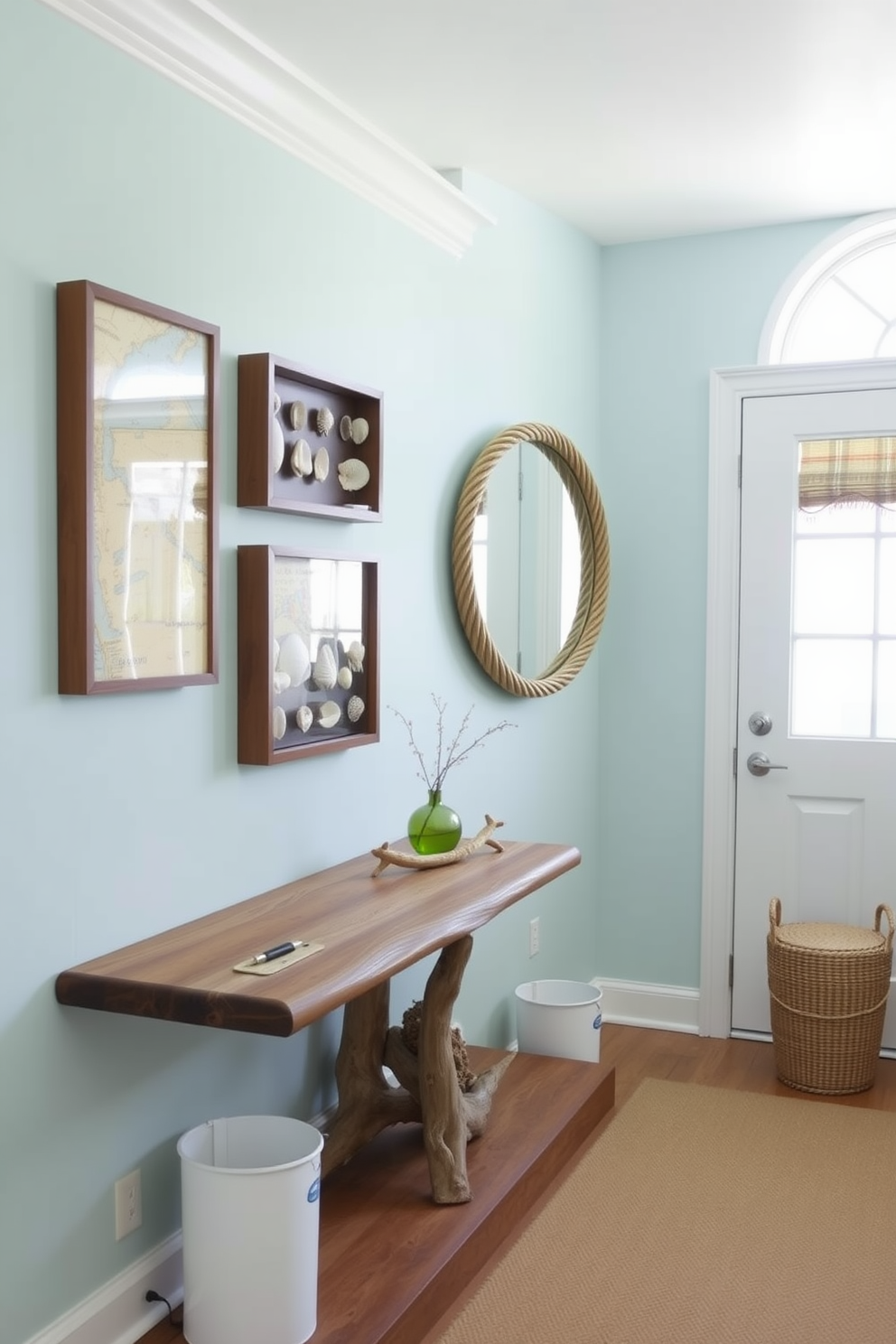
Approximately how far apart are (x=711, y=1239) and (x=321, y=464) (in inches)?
70.5

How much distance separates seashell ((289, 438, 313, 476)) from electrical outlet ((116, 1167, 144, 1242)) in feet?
4.29

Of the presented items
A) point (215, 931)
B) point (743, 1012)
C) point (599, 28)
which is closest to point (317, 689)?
point (215, 931)

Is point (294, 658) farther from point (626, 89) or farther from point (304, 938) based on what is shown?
point (626, 89)

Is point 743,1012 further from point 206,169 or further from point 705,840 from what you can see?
point 206,169

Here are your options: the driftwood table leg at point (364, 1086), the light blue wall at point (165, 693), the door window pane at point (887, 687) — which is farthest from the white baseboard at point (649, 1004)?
the driftwood table leg at point (364, 1086)

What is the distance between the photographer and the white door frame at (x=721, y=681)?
13.2ft

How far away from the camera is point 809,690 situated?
3.97 meters

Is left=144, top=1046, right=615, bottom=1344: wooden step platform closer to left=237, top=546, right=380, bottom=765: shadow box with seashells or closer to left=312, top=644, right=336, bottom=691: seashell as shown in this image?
left=237, top=546, right=380, bottom=765: shadow box with seashells

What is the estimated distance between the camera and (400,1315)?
2.19 metres

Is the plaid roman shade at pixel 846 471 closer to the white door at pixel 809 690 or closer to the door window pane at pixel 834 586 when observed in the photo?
the white door at pixel 809 690

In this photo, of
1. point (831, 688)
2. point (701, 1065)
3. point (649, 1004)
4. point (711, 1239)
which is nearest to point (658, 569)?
point (831, 688)

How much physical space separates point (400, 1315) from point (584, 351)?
2.88 metres

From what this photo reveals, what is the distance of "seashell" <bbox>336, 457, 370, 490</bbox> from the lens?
2.76 metres

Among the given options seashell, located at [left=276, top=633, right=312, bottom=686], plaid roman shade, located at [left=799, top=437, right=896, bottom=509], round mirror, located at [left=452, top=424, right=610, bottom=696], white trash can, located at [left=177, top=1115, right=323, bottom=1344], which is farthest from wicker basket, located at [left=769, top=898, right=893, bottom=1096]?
white trash can, located at [left=177, top=1115, right=323, bottom=1344]
